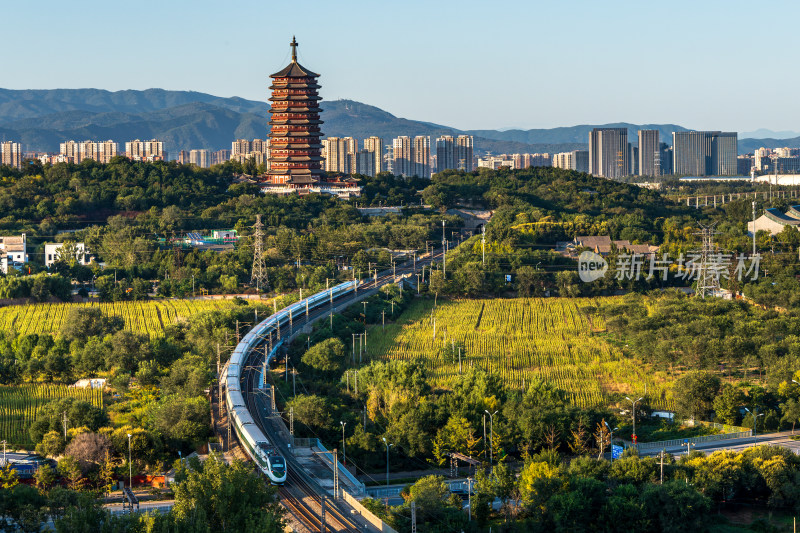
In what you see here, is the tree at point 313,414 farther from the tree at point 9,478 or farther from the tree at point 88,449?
the tree at point 9,478

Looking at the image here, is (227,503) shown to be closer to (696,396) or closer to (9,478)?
(9,478)

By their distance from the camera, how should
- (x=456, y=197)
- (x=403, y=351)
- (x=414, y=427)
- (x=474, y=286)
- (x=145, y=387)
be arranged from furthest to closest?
(x=456, y=197) → (x=474, y=286) → (x=403, y=351) → (x=145, y=387) → (x=414, y=427)

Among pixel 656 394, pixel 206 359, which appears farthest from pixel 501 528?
pixel 206 359

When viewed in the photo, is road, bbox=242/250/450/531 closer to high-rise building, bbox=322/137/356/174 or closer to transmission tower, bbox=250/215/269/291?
transmission tower, bbox=250/215/269/291

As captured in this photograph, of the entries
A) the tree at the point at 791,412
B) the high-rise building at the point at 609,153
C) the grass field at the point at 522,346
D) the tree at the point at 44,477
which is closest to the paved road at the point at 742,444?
the tree at the point at 791,412

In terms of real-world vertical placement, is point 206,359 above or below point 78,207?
below

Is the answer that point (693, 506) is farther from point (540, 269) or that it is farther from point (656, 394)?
point (540, 269)

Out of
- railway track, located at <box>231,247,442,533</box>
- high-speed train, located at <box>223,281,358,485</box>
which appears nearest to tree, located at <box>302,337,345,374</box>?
high-speed train, located at <box>223,281,358,485</box>
